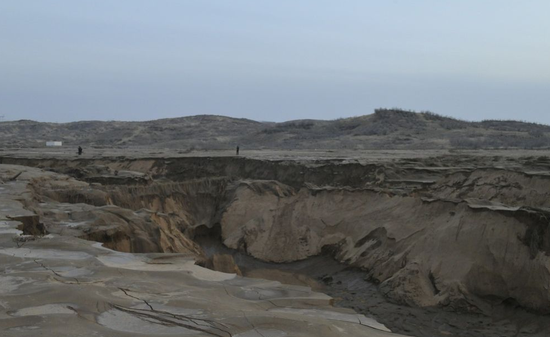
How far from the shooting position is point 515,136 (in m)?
42.4

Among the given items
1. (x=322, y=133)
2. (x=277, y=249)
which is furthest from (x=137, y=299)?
(x=322, y=133)

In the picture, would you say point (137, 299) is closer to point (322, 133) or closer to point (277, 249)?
point (277, 249)

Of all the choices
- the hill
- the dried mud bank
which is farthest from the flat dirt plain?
the hill

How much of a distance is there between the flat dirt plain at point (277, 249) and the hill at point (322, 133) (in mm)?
19713

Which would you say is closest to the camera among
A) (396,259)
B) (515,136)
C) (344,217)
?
(396,259)

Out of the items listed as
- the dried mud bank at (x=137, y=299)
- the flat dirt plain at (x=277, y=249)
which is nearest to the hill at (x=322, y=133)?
the flat dirt plain at (x=277, y=249)

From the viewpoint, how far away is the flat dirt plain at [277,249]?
502cm

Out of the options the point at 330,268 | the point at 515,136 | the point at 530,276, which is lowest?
the point at 330,268

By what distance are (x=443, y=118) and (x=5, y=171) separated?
45164 mm

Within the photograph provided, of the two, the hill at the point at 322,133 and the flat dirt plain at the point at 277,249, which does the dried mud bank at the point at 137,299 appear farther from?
the hill at the point at 322,133

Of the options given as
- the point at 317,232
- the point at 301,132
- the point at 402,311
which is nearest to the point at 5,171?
the point at 317,232

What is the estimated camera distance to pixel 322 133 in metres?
53.5

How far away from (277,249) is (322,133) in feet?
123

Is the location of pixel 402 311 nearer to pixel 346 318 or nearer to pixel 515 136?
pixel 346 318
